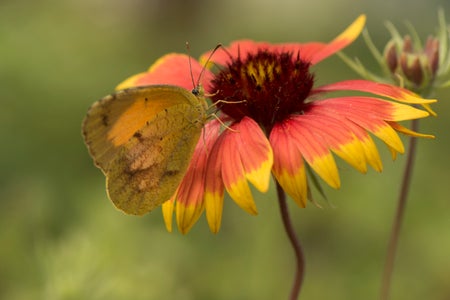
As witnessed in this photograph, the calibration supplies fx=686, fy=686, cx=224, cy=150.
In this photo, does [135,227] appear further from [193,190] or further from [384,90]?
[384,90]

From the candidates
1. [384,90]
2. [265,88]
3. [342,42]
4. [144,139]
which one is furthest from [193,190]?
[342,42]

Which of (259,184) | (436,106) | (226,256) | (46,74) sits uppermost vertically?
(46,74)

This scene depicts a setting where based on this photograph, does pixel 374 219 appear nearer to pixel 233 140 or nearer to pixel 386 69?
pixel 386 69

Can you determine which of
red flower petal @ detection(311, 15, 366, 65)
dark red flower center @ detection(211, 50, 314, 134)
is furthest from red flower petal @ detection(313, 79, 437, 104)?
red flower petal @ detection(311, 15, 366, 65)

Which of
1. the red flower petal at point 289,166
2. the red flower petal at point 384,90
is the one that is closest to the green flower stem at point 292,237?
the red flower petal at point 289,166

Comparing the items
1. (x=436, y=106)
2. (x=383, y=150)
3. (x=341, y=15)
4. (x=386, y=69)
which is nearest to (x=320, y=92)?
(x=386, y=69)
